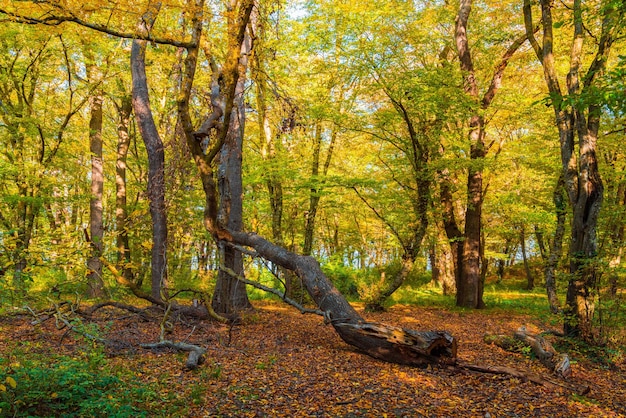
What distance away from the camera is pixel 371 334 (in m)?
5.68

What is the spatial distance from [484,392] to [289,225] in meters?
11.8

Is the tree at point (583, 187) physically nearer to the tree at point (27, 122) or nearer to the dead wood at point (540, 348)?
the dead wood at point (540, 348)

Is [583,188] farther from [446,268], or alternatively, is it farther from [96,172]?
[96,172]

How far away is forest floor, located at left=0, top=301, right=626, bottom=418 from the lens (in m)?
4.00

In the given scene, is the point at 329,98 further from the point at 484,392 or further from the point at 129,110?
the point at 484,392

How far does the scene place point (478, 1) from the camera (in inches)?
508

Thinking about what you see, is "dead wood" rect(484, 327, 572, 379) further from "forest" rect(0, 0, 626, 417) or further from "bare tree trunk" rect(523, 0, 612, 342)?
"bare tree trunk" rect(523, 0, 612, 342)

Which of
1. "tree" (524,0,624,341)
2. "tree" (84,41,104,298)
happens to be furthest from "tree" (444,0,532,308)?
"tree" (84,41,104,298)

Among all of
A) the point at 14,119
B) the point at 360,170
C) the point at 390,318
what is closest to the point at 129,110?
the point at 14,119

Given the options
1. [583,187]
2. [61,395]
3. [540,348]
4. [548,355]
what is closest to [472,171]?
[583,187]

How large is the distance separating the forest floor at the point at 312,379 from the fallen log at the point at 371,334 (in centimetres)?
15

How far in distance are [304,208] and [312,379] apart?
11.5 m

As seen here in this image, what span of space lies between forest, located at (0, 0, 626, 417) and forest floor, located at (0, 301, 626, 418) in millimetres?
39

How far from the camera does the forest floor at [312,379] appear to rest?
158 inches
